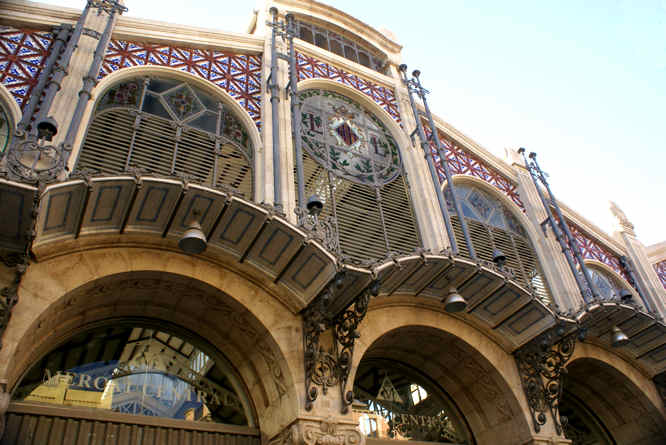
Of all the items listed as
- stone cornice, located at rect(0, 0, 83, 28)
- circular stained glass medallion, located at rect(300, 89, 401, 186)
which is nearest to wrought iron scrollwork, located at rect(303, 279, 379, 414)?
circular stained glass medallion, located at rect(300, 89, 401, 186)

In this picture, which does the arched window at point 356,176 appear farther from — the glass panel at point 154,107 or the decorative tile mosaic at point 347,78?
the glass panel at point 154,107

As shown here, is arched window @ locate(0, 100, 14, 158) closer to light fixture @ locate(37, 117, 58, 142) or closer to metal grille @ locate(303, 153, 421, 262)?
light fixture @ locate(37, 117, 58, 142)

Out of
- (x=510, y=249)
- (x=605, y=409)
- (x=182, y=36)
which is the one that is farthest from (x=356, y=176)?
(x=605, y=409)

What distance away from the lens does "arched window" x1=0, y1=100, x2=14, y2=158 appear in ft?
29.4

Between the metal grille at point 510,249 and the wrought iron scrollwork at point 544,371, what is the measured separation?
2.58 meters

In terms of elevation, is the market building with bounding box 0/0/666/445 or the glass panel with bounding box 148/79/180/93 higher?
the glass panel with bounding box 148/79/180/93

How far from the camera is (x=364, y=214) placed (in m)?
11.8

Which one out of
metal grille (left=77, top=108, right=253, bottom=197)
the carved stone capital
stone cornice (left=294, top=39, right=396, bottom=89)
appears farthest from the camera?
stone cornice (left=294, top=39, right=396, bottom=89)

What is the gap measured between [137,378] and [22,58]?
20.5ft

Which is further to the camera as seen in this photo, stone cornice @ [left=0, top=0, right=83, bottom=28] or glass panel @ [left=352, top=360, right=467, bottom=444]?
glass panel @ [left=352, top=360, right=467, bottom=444]

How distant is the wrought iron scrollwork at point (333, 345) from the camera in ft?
27.8

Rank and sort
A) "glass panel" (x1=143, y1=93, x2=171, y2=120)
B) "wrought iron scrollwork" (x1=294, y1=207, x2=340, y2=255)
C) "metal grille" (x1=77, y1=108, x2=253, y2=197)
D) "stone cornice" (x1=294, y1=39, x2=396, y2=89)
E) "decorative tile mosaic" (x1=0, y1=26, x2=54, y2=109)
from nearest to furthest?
"wrought iron scrollwork" (x1=294, y1=207, x2=340, y2=255) → "decorative tile mosaic" (x1=0, y1=26, x2=54, y2=109) → "metal grille" (x1=77, y1=108, x2=253, y2=197) → "glass panel" (x1=143, y1=93, x2=171, y2=120) → "stone cornice" (x1=294, y1=39, x2=396, y2=89)

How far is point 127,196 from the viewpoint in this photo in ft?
24.7

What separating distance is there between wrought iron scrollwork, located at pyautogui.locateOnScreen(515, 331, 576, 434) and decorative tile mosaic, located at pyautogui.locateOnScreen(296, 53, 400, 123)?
23.4 ft
